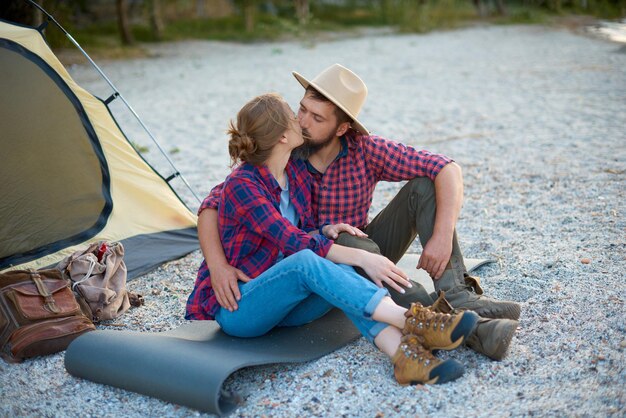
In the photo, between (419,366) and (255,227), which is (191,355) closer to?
(255,227)

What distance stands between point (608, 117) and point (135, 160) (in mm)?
4957

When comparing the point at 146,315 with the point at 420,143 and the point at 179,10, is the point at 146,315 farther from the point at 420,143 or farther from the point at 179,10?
the point at 179,10

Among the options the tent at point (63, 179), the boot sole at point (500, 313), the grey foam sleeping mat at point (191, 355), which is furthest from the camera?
the tent at point (63, 179)

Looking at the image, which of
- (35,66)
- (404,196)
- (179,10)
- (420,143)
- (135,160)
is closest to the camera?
(404,196)

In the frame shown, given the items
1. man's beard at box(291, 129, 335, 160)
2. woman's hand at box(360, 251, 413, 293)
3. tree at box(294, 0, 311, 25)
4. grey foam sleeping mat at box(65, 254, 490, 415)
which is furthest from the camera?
tree at box(294, 0, 311, 25)

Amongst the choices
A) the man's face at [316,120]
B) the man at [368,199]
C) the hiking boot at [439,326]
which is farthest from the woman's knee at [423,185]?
the hiking boot at [439,326]

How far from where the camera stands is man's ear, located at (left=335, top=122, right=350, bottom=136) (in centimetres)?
314

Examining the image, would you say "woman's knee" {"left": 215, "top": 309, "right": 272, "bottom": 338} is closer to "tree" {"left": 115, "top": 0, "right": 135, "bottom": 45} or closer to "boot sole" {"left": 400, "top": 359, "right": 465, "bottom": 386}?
"boot sole" {"left": 400, "top": 359, "right": 465, "bottom": 386}

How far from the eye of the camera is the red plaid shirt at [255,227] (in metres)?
2.77

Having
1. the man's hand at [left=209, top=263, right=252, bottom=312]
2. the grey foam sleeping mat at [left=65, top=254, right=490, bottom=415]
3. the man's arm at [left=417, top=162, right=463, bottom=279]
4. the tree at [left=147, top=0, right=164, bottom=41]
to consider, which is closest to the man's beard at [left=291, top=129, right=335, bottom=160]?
the man's arm at [left=417, top=162, right=463, bottom=279]

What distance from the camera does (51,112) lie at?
400cm

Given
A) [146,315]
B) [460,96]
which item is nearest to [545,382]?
[146,315]

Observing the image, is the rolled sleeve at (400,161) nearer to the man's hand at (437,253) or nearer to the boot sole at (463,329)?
the man's hand at (437,253)

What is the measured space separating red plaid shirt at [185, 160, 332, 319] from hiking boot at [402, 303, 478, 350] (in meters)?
0.45
